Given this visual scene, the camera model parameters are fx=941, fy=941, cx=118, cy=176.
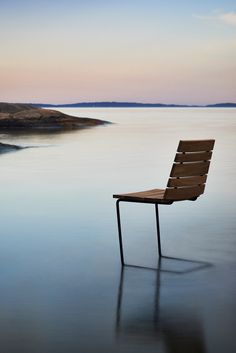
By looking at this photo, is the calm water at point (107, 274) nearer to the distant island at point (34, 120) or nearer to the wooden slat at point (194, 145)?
the wooden slat at point (194, 145)

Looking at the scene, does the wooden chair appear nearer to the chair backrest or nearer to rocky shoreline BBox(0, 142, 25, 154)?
the chair backrest

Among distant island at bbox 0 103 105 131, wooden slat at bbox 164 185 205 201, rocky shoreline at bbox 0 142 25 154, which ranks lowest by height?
distant island at bbox 0 103 105 131

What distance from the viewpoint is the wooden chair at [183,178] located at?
570cm

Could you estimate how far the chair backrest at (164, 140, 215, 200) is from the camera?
5.74m

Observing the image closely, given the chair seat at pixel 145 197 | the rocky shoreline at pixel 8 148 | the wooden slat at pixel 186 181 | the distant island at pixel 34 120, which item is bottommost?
the distant island at pixel 34 120

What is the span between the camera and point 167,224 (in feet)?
24.1

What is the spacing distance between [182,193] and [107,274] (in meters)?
0.78

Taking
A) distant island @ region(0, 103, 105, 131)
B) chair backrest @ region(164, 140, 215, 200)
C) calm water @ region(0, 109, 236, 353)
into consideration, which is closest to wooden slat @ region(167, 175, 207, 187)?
chair backrest @ region(164, 140, 215, 200)

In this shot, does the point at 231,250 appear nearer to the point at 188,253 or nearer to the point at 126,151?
the point at 188,253

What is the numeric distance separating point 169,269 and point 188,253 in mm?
550

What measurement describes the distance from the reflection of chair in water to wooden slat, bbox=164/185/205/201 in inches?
30.1

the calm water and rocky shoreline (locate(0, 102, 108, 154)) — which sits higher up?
the calm water

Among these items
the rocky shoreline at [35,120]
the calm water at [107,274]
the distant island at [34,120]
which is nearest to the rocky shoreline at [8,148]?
the calm water at [107,274]

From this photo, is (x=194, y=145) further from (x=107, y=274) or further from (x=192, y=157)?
(x=107, y=274)
